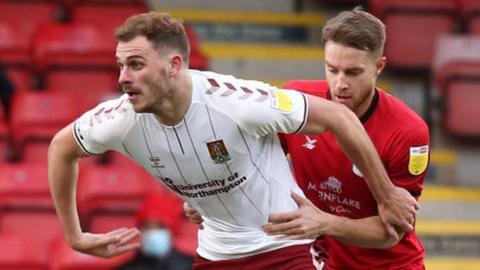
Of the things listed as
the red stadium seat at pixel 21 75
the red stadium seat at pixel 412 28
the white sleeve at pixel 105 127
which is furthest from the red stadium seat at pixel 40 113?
the white sleeve at pixel 105 127

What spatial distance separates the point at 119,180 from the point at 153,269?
747 mm

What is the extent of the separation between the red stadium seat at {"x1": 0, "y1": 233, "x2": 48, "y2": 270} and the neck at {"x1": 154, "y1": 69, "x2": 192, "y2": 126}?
9.31 ft

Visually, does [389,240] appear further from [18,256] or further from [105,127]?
[18,256]

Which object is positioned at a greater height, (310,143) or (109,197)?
(310,143)

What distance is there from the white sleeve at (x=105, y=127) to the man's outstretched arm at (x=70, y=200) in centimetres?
6

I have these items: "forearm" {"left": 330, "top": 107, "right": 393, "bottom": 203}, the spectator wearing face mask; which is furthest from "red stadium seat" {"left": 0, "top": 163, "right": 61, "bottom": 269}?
"forearm" {"left": 330, "top": 107, "right": 393, "bottom": 203}

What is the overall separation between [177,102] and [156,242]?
2.74 metres

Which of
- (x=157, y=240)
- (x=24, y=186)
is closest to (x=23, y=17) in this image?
(x=24, y=186)

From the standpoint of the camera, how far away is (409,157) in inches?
190

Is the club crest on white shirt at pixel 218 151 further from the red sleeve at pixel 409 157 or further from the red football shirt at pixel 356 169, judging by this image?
the red sleeve at pixel 409 157

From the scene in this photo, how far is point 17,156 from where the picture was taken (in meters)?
8.02

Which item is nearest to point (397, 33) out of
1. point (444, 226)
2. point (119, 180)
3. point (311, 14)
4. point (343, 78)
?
point (311, 14)

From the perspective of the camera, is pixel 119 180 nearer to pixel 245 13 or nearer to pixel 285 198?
pixel 245 13

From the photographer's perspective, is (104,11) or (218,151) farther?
Answer: (104,11)
